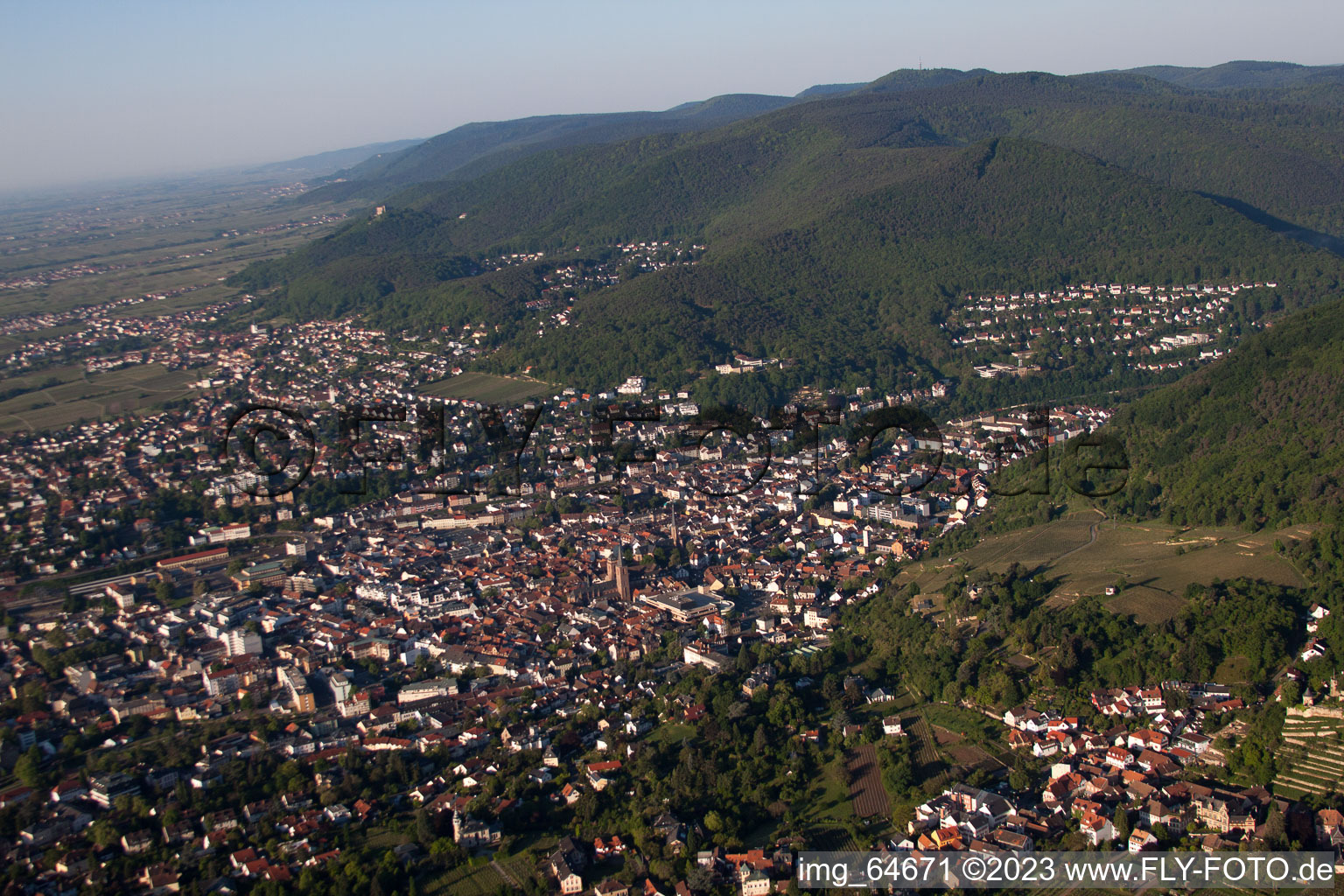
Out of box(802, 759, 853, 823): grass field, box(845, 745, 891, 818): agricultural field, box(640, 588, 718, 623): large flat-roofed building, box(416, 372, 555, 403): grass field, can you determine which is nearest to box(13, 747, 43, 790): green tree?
box(640, 588, 718, 623): large flat-roofed building

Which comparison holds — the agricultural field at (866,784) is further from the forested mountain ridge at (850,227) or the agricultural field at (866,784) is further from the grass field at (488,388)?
the grass field at (488,388)

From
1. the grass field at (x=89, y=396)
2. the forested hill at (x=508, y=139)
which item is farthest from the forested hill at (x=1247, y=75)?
the grass field at (x=89, y=396)

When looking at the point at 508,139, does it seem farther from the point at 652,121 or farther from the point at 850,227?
the point at 850,227

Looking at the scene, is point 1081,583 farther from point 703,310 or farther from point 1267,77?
point 1267,77

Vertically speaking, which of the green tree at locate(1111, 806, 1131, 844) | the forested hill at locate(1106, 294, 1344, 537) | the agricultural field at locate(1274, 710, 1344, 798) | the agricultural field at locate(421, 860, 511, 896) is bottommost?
the agricultural field at locate(421, 860, 511, 896)

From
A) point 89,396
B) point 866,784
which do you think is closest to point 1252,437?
point 866,784

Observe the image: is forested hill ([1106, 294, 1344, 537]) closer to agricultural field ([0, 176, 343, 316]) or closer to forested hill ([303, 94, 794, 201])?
agricultural field ([0, 176, 343, 316])
